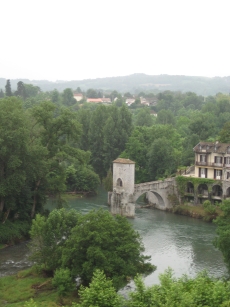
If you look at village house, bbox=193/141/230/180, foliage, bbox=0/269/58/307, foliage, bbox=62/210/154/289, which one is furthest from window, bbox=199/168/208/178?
foliage, bbox=0/269/58/307

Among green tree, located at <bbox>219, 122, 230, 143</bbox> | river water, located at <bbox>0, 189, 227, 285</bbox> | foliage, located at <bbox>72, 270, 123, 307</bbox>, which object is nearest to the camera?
foliage, located at <bbox>72, 270, 123, 307</bbox>

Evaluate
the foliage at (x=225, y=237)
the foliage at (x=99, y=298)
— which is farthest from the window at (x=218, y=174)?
the foliage at (x=99, y=298)

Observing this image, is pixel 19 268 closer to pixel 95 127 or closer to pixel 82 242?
pixel 82 242

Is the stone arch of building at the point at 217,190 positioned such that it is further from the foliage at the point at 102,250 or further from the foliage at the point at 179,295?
the foliage at the point at 179,295

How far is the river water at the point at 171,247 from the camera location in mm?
51353

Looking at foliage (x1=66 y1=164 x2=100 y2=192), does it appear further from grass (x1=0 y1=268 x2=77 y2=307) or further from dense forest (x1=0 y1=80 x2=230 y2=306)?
grass (x1=0 y1=268 x2=77 y2=307)

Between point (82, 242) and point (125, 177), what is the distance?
105 ft

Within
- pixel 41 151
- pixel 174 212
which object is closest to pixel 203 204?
pixel 174 212

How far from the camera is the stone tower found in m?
73.3

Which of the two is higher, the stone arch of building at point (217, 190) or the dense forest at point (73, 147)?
the dense forest at point (73, 147)

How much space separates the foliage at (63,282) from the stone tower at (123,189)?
1263 inches

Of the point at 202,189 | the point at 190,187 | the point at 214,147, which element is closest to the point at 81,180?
the point at 190,187

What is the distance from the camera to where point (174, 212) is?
76.1 metres

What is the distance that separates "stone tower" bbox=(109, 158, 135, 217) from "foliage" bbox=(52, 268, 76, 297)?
3207 centimetres
